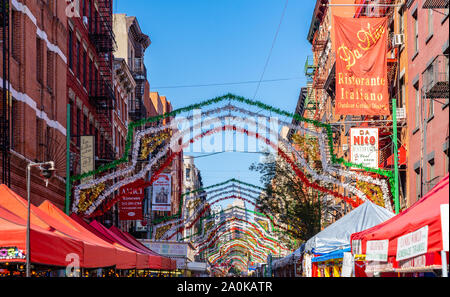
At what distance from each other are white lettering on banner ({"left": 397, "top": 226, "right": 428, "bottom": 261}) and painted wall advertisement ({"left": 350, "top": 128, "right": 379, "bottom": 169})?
20.5 m

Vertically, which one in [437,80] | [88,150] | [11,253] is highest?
[437,80]

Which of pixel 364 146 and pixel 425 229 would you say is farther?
pixel 364 146

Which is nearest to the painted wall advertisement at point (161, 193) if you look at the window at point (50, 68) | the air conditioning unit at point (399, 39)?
the window at point (50, 68)

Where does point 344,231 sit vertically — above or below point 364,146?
below

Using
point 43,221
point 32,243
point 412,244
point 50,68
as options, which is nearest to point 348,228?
point 43,221

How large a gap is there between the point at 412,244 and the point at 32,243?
5.71 meters

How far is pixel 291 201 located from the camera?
49125 mm

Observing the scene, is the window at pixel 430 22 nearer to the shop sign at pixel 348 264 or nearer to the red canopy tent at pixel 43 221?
the shop sign at pixel 348 264

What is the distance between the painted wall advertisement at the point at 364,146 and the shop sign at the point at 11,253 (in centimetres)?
2041

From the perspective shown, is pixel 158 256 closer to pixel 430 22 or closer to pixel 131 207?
pixel 131 207

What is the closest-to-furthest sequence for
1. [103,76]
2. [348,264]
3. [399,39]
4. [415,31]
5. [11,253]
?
1. [11,253]
2. [348,264]
3. [415,31]
4. [399,39]
5. [103,76]

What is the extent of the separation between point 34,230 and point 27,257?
646 millimetres

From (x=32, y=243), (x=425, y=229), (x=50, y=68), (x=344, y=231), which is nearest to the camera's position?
(x=425, y=229)
